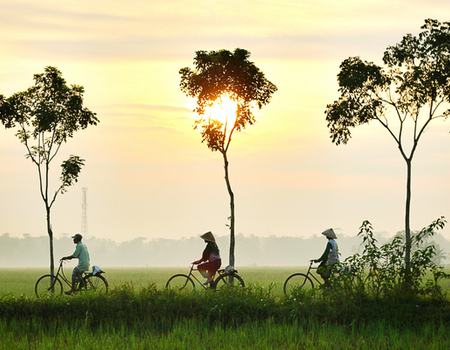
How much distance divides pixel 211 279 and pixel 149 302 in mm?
3673

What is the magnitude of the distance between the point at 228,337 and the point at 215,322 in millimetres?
1445

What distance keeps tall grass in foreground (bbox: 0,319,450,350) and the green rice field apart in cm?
3

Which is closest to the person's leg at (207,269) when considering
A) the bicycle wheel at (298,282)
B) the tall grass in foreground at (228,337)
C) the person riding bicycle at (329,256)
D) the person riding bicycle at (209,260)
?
the person riding bicycle at (209,260)

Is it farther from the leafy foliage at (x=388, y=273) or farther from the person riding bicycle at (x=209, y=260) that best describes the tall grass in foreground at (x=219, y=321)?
the person riding bicycle at (x=209, y=260)

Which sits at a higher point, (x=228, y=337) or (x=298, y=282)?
(x=298, y=282)

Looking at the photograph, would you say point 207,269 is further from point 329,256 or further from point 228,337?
point 228,337

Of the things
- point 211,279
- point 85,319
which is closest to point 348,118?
point 211,279

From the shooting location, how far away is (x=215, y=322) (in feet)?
48.1

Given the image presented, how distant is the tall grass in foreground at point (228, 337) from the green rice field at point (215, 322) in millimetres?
25

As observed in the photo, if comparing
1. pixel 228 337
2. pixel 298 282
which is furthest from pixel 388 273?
pixel 228 337

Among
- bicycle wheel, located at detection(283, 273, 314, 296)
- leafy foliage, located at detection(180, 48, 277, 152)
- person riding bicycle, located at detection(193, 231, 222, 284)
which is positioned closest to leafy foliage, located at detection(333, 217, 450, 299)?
bicycle wheel, located at detection(283, 273, 314, 296)

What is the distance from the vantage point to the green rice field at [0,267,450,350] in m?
12.7

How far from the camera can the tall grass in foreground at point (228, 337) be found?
12.4m

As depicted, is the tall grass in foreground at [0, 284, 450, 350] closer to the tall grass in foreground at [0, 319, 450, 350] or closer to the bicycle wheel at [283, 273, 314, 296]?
the tall grass in foreground at [0, 319, 450, 350]
